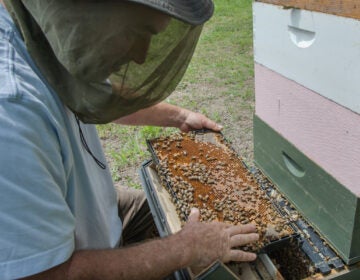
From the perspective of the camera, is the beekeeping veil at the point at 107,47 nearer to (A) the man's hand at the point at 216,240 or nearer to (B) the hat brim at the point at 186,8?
(B) the hat brim at the point at 186,8

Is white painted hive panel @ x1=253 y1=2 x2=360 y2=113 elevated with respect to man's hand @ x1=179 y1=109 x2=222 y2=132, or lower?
lower

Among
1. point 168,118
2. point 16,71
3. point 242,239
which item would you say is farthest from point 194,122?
point 16,71

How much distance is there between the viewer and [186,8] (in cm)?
73

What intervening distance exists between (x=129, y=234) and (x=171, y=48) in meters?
1.07

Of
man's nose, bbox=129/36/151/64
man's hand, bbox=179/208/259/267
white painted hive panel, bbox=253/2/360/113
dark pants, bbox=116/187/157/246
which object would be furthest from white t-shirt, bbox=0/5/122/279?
white painted hive panel, bbox=253/2/360/113

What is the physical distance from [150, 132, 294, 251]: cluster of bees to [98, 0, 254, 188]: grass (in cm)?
108

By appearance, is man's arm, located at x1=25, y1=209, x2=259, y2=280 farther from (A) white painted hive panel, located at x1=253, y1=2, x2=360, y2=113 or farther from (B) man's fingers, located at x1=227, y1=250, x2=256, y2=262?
(A) white painted hive panel, located at x1=253, y1=2, x2=360, y2=113

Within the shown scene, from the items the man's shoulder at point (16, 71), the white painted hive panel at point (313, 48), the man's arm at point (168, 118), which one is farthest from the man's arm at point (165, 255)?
the man's arm at point (168, 118)

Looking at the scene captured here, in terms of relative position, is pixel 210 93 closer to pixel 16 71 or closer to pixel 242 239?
pixel 242 239

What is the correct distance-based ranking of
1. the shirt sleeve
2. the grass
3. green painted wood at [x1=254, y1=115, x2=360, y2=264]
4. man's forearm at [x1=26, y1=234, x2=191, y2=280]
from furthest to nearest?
the grass → green painted wood at [x1=254, y1=115, x2=360, y2=264] → man's forearm at [x1=26, y1=234, x2=191, y2=280] → the shirt sleeve

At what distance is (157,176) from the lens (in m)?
1.70

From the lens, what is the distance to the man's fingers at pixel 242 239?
119cm

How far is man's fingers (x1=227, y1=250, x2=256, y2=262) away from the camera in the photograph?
1.17 m

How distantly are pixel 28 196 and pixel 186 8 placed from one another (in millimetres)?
545
